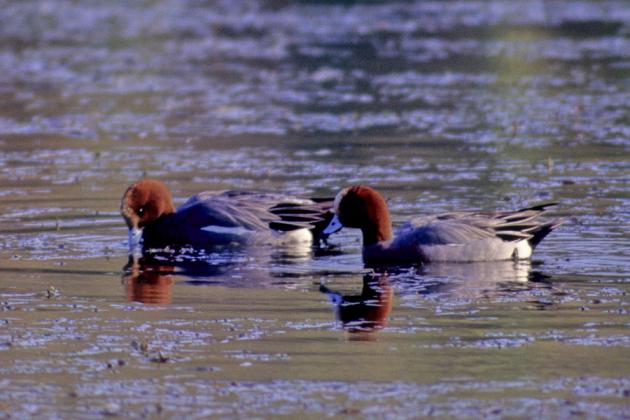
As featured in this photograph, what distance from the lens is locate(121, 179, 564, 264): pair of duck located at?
10.9 m

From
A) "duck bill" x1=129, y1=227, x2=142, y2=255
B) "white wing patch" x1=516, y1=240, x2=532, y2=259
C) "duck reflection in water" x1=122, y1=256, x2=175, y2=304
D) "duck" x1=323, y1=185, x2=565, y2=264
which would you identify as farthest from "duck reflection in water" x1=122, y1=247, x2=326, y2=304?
"white wing patch" x1=516, y1=240, x2=532, y2=259

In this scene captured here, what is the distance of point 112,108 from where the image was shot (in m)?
21.3

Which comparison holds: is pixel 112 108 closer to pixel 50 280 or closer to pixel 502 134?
pixel 502 134

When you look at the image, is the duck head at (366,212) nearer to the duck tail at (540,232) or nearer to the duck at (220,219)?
the duck at (220,219)

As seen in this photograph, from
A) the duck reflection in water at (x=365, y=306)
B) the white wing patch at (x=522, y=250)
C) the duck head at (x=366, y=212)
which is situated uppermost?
the duck head at (x=366, y=212)

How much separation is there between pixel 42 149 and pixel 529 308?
33.0ft

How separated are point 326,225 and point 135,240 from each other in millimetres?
1655

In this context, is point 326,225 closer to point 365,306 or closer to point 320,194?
point 320,194

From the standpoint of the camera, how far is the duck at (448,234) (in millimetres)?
10859

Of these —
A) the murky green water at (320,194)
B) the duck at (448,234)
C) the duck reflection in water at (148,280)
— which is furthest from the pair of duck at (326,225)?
the duck reflection in water at (148,280)

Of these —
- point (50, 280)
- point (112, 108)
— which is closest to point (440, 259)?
point (50, 280)

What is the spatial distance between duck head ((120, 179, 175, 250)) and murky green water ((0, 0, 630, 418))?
8.2 inches

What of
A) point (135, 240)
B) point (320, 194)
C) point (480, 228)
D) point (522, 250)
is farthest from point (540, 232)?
point (135, 240)

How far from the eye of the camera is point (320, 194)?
13.8m
